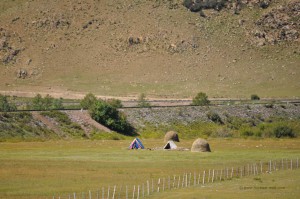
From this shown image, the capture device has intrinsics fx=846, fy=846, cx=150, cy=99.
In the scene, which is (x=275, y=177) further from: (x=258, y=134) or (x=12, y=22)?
(x=12, y=22)

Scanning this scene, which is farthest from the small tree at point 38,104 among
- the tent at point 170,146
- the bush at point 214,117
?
the tent at point 170,146

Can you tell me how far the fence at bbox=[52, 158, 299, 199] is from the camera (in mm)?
43344

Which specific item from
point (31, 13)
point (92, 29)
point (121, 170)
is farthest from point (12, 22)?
point (121, 170)

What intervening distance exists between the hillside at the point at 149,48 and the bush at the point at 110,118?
1969 inches

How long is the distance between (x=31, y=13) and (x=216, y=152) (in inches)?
4410

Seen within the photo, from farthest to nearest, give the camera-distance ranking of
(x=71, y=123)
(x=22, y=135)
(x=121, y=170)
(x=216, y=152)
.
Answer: (x=71, y=123) < (x=22, y=135) < (x=216, y=152) < (x=121, y=170)

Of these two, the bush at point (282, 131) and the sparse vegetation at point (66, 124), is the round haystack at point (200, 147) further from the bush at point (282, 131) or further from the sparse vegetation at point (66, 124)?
the bush at point (282, 131)

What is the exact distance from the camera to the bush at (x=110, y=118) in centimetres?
10212

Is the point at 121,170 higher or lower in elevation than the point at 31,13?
lower

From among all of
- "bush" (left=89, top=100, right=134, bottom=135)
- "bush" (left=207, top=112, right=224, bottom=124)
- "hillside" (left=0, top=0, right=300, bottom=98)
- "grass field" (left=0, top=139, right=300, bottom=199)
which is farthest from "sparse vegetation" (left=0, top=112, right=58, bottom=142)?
"hillside" (left=0, top=0, right=300, bottom=98)

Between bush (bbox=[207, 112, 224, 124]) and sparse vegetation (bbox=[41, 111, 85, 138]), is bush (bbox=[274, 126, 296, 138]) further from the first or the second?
sparse vegetation (bbox=[41, 111, 85, 138])

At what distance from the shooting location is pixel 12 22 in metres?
176

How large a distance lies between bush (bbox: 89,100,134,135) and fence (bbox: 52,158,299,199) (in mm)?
39686

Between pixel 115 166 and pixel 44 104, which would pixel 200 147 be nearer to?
pixel 115 166
